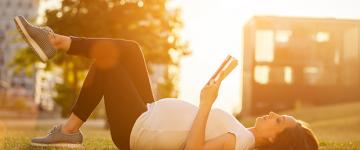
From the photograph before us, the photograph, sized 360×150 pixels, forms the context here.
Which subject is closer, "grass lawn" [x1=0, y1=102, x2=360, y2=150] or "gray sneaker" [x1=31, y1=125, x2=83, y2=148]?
"gray sneaker" [x1=31, y1=125, x2=83, y2=148]

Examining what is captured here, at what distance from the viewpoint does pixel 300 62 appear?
5000cm

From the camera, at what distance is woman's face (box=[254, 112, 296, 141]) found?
5598mm

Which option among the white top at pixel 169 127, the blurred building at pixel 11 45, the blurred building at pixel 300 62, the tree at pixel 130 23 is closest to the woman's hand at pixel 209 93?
the white top at pixel 169 127

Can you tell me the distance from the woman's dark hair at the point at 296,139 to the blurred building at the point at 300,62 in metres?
44.0

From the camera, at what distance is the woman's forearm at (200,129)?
5.21 metres

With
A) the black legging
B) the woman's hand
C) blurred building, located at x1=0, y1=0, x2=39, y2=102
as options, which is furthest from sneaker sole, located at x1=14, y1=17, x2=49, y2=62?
blurred building, located at x1=0, y1=0, x2=39, y2=102

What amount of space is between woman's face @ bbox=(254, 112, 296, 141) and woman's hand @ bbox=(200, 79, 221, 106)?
2.43 ft

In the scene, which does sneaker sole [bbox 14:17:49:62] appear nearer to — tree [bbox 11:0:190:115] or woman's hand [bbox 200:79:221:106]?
woman's hand [bbox 200:79:221:106]

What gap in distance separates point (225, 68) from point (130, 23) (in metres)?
20.3

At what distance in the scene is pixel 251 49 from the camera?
166ft

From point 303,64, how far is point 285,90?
2935 millimetres

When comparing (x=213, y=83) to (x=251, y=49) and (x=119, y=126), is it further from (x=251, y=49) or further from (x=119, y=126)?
(x=251, y=49)

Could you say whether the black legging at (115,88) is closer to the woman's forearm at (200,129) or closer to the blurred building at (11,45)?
the woman's forearm at (200,129)

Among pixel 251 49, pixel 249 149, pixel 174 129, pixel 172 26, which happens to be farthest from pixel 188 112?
pixel 251 49
